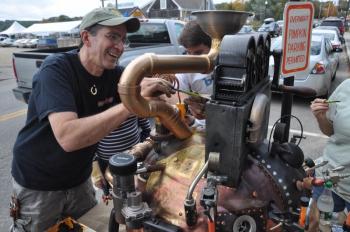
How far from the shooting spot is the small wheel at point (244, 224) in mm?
1134

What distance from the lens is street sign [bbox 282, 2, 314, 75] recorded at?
241 centimetres

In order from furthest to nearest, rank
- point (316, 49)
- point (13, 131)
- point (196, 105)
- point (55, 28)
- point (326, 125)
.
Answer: point (55, 28), point (316, 49), point (13, 131), point (326, 125), point (196, 105)

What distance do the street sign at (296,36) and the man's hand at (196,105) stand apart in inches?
43.3

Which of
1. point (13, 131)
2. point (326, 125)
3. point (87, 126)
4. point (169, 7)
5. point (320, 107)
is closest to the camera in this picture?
point (87, 126)

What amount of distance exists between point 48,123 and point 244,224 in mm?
1146

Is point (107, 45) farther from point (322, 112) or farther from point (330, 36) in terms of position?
point (330, 36)

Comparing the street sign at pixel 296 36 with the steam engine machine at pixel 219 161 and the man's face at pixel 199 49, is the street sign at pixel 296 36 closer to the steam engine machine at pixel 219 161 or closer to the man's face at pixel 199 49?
the man's face at pixel 199 49

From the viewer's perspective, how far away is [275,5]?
5819 cm

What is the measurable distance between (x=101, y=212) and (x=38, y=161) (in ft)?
1.58

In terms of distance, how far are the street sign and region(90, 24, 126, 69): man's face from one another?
49.3 inches

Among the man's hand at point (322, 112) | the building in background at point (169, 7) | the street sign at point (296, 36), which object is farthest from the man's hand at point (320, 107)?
the building in background at point (169, 7)

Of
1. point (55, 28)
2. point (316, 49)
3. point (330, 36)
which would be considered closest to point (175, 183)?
point (316, 49)

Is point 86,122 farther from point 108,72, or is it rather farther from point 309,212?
point 309,212

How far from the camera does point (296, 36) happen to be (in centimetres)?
250
